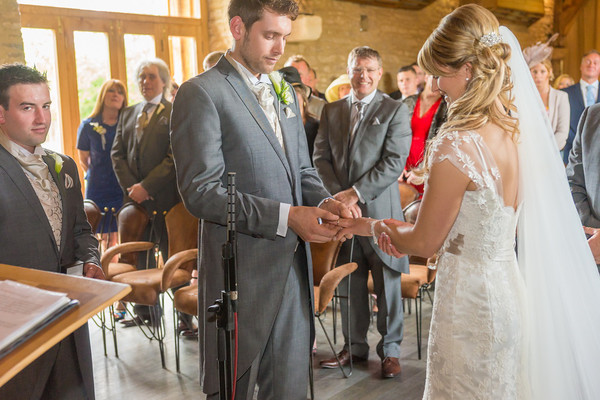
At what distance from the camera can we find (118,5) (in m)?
8.09

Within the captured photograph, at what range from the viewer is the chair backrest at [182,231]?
15.0 ft

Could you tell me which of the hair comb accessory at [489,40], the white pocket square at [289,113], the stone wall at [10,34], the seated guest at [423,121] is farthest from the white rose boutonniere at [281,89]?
the stone wall at [10,34]

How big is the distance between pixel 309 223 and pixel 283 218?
10 cm

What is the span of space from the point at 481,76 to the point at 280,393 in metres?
1.38

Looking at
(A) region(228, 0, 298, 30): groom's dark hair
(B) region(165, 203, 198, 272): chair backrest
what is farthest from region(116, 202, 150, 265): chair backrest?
(A) region(228, 0, 298, 30): groom's dark hair

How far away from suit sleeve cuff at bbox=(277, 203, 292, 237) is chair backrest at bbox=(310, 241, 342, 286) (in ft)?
5.71

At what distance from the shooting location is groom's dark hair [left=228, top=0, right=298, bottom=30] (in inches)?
91.9

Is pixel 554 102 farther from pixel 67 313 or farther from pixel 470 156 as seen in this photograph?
pixel 67 313

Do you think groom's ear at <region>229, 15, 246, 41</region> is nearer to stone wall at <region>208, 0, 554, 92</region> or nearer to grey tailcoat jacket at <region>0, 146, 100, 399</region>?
grey tailcoat jacket at <region>0, 146, 100, 399</region>

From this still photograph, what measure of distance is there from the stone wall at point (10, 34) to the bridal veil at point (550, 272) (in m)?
4.38

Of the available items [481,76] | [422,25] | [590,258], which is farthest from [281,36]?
[422,25]

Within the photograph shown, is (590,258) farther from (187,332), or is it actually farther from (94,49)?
(94,49)

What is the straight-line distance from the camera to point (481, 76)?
7.06 ft

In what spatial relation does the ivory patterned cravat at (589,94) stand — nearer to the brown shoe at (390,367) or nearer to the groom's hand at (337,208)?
the brown shoe at (390,367)
